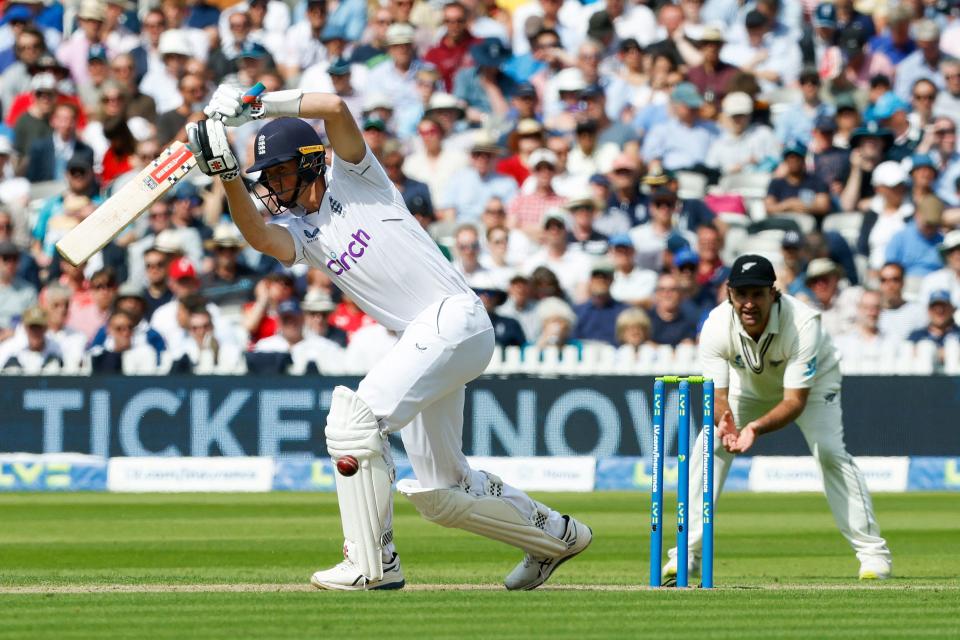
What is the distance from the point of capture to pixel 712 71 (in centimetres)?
1529

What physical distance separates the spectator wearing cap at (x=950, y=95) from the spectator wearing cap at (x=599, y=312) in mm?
3565

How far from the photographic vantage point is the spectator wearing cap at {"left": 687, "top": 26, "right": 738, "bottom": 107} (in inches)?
599

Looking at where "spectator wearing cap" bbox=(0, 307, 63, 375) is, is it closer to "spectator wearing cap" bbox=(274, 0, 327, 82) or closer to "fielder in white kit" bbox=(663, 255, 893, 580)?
"spectator wearing cap" bbox=(274, 0, 327, 82)

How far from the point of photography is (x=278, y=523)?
400 inches

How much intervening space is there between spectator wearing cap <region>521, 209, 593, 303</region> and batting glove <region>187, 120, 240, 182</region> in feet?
25.1

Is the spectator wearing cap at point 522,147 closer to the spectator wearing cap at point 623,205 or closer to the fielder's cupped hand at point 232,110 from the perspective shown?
the spectator wearing cap at point 623,205

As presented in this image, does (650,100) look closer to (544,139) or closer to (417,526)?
(544,139)

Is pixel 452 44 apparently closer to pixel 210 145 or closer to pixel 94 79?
pixel 94 79

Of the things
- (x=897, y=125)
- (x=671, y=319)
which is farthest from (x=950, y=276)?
(x=671, y=319)

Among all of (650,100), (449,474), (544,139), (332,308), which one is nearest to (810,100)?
(650,100)

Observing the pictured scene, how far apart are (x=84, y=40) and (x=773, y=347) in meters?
11.0

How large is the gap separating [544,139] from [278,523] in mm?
5733

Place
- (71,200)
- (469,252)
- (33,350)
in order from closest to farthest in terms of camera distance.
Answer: (33,350) < (469,252) < (71,200)

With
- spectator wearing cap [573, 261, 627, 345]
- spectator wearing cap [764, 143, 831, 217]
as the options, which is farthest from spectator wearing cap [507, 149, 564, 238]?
spectator wearing cap [764, 143, 831, 217]
